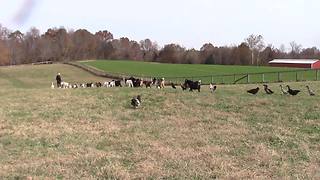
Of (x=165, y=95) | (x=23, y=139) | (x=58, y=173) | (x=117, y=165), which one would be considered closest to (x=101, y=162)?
(x=117, y=165)

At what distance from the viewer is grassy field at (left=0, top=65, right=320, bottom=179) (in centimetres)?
1141

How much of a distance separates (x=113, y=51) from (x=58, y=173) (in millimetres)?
157728

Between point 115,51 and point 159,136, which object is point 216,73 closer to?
point 159,136

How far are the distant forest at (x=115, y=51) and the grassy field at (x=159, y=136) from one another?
303 ft

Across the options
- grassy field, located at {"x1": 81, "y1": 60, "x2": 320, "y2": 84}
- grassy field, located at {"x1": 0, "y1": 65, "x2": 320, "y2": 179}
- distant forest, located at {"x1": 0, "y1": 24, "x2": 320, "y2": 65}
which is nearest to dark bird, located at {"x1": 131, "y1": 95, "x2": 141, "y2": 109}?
grassy field, located at {"x1": 0, "y1": 65, "x2": 320, "y2": 179}

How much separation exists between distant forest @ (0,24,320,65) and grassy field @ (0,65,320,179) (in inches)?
3633

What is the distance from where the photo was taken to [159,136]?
→ 15.9 meters

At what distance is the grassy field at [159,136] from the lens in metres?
11.4

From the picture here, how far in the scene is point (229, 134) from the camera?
15977 millimetres

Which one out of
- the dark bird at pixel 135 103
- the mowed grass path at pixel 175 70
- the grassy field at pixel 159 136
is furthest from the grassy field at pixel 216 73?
the dark bird at pixel 135 103

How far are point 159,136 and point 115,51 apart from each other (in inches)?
6088

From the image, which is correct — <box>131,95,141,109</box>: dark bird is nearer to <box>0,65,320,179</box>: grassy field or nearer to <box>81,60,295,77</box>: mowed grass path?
<box>0,65,320,179</box>: grassy field

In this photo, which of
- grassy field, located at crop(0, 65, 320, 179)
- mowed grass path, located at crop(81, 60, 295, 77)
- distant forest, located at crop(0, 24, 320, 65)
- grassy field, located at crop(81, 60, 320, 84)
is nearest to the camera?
grassy field, located at crop(0, 65, 320, 179)

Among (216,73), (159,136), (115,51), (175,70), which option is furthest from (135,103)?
(115,51)
